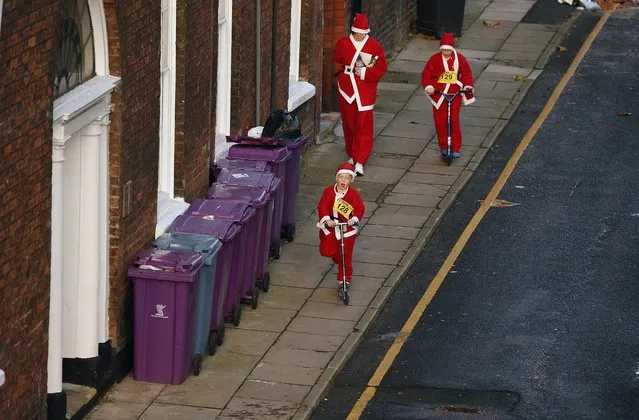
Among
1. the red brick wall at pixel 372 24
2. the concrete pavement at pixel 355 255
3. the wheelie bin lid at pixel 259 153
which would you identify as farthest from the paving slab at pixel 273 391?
the red brick wall at pixel 372 24

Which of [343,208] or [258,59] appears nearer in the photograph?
[343,208]

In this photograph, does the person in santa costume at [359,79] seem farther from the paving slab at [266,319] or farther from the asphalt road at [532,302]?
the paving slab at [266,319]

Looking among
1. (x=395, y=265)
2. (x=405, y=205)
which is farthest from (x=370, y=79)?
(x=395, y=265)

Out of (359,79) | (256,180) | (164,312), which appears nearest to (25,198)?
(164,312)

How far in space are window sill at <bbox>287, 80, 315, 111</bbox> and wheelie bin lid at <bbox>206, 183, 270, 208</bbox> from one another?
4.56 m

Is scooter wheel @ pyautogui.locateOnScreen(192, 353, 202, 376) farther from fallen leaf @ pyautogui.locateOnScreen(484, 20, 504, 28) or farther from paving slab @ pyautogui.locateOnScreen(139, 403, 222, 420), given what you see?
fallen leaf @ pyautogui.locateOnScreen(484, 20, 504, 28)

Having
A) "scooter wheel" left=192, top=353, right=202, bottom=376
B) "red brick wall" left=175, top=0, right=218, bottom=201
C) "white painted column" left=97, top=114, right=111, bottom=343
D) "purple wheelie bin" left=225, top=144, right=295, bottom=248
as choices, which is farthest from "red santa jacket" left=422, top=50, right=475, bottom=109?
"white painted column" left=97, top=114, right=111, bottom=343

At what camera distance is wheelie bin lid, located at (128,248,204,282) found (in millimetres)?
13088

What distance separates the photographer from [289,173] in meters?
17.2

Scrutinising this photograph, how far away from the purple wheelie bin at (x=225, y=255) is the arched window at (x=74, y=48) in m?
2.02

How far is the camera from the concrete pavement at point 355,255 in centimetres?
1337

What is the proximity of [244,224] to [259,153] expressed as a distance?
6.71 feet

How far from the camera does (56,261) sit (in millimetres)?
12125

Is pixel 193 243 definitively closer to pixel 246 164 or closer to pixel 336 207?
pixel 336 207
